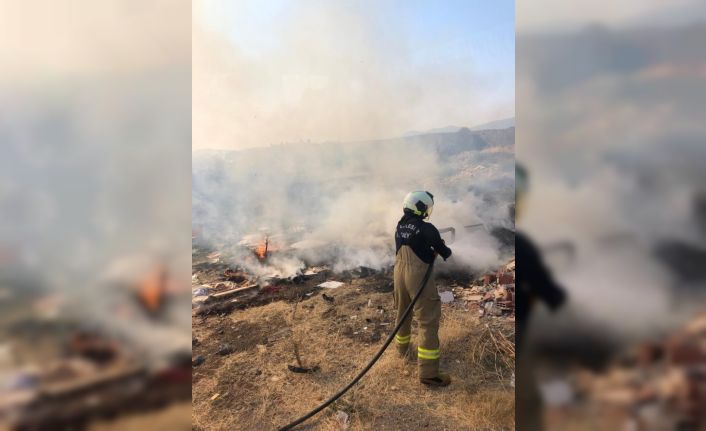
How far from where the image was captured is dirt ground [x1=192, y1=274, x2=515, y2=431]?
3.45m

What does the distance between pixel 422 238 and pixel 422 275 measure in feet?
1.26

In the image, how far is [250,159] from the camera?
24.4ft

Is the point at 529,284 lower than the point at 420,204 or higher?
lower

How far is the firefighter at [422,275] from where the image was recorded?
3.72 m

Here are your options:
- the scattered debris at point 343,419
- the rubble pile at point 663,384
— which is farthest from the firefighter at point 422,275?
the rubble pile at point 663,384

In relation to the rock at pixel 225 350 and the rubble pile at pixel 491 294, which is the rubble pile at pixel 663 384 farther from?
the rock at pixel 225 350

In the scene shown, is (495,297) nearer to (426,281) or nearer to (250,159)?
(426,281)

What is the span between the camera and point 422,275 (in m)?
3.80

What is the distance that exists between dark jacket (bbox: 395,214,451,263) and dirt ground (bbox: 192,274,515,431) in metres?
1.32

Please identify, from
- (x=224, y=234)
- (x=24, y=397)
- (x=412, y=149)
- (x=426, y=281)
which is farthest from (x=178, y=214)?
(x=412, y=149)

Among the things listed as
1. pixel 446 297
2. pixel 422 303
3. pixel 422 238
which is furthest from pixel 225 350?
pixel 446 297

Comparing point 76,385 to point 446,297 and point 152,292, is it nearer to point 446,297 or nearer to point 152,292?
point 152,292

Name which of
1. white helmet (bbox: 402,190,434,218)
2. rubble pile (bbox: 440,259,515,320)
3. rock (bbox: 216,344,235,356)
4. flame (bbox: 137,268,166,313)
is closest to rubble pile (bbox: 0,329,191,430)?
flame (bbox: 137,268,166,313)

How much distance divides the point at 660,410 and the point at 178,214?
7.56 feet
